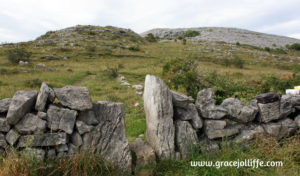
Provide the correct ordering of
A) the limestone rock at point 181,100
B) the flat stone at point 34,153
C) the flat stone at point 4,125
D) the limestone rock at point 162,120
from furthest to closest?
1. the limestone rock at point 181,100
2. the limestone rock at point 162,120
3. the flat stone at point 4,125
4. the flat stone at point 34,153

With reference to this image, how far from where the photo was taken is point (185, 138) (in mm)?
4605

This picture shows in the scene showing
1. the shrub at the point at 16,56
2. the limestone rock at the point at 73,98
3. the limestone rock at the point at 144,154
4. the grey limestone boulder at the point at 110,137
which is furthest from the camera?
the shrub at the point at 16,56

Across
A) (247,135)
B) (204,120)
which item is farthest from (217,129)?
(247,135)

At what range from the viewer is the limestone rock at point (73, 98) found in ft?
13.2

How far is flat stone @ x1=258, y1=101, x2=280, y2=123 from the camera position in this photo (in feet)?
16.3

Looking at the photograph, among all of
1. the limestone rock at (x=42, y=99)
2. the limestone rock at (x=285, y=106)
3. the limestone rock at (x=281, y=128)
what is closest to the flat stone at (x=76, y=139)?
the limestone rock at (x=42, y=99)

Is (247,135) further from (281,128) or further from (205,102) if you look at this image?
(205,102)

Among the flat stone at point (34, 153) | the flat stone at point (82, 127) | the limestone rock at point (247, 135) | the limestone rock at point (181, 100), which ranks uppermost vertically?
the limestone rock at point (181, 100)

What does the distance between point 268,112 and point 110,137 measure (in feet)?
13.9

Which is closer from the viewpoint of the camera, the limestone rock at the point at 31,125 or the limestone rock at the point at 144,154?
the limestone rock at the point at 31,125

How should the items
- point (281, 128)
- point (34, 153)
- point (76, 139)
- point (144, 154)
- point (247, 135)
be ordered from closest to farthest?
point (34, 153) → point (76, 139) → point (144, 154) → point (247, 135) → point (281, 128)

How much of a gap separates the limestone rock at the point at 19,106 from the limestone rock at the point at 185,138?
3434 mm

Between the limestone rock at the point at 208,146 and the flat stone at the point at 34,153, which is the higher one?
the flat stone at the point at 34,153

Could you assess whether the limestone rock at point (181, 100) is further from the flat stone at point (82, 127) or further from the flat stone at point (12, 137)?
the flat stone at point (12, 137)
